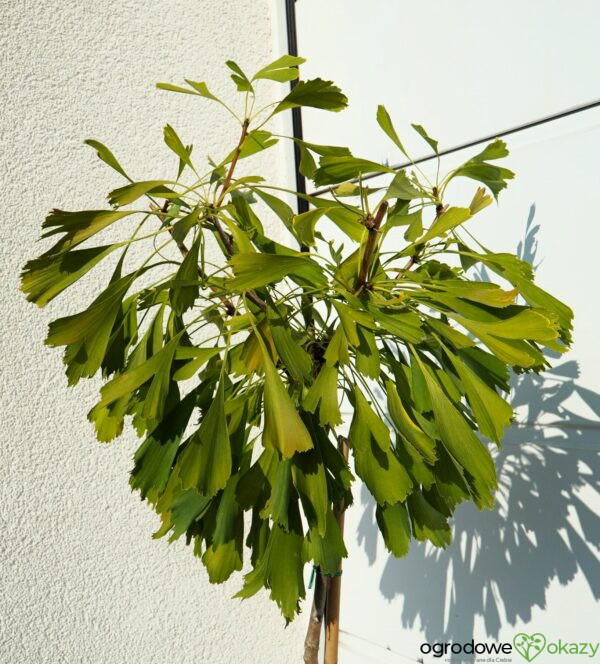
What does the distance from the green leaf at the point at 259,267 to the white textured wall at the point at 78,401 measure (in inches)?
27.1

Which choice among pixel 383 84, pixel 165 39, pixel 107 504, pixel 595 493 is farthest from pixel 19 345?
pixel 595 493

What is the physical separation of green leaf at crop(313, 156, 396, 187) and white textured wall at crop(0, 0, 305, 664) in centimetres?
65

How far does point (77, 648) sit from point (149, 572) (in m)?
0.17

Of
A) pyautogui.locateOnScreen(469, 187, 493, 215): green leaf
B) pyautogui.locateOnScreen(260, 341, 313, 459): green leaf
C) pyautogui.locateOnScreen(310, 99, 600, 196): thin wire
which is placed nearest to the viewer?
pyautogui.locateOnScreen(260, 341, 313, 459): green leaf

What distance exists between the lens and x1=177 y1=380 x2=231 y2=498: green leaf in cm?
56

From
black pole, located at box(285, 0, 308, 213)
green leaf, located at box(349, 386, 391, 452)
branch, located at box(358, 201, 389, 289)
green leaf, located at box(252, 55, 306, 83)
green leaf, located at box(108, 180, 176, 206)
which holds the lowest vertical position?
green leaf, located at box(349, 386, 391, 452)

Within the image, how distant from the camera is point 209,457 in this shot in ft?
1.86

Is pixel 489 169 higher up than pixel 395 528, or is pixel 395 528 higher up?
pixel 489 169

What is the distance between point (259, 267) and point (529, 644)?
2.85 feet

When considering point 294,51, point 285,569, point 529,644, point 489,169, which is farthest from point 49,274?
point 294,51

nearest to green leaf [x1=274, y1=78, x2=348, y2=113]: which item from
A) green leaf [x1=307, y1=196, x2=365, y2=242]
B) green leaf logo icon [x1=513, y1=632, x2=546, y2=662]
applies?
green leaf [x1=307, y1=196, x2=365, y2=242]

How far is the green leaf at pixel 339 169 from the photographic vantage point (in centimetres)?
67

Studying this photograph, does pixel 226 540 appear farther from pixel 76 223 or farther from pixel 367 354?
pixel 76 223

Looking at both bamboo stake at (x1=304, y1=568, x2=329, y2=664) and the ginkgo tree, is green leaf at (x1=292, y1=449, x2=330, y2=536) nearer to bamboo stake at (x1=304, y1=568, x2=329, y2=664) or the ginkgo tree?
the ginkgo tree
